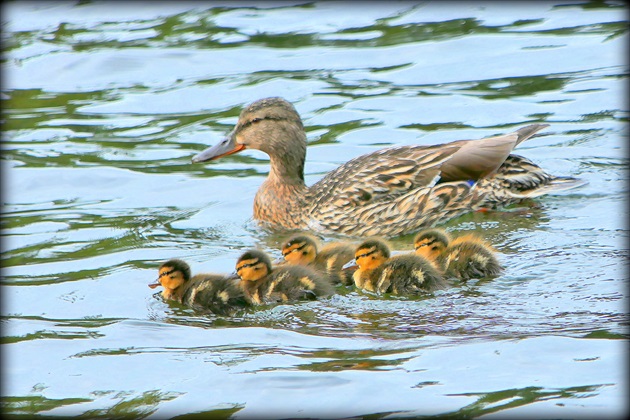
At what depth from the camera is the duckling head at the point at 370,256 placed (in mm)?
6496

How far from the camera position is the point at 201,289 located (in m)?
6.36

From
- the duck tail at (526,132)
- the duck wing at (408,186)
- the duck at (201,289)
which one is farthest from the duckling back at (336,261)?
the duck tail at (526,132)

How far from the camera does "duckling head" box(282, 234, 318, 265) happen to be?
22.5 feet

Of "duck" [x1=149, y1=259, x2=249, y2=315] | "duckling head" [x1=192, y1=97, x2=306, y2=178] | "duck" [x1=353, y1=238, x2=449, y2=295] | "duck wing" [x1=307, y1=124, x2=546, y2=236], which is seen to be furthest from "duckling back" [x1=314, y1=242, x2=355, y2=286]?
"duckling head" [x1=192, y1=97, x2=306, y2=178]

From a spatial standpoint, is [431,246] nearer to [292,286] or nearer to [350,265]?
[350,265]

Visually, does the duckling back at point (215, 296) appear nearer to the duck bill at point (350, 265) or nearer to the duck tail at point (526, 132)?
the duck bill at point (350, 265)

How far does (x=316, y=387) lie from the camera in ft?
17.0

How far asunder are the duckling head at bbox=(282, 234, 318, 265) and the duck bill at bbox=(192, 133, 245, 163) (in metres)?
1.76

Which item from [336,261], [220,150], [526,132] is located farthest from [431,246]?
[220,150]

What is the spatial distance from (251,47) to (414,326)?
647 centimetres

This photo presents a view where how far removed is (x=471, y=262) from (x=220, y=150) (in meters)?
2.65

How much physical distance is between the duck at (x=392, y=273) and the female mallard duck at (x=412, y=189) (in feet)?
4.47

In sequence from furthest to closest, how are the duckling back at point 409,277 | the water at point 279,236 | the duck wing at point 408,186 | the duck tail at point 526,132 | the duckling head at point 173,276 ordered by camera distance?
1. the duck tail at point 526,132
2. the duck wing at point 408,186
3. the duckling head at point 173,276
4. the duckling back at point 409,277
5. the water at point 279,236

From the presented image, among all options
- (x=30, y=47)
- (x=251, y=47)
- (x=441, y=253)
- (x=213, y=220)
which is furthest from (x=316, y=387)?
(x=30, y=47)
